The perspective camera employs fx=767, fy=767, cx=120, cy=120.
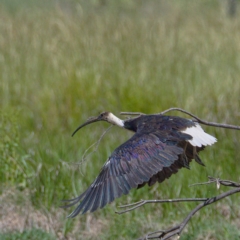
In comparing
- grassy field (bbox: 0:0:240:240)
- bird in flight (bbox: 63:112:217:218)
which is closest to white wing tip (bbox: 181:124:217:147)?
bird in flight (bbox: 63:112:217:218)

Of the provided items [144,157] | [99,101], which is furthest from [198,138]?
[99,101]

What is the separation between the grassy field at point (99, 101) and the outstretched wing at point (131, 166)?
93 cm

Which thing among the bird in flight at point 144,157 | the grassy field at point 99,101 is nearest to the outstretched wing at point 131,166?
the bird in flight at point 144,157

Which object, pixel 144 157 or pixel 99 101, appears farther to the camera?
pixel 99 101

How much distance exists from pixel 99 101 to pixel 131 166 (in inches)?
141

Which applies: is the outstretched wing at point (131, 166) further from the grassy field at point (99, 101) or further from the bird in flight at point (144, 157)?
the grassy field at point (99, 101)

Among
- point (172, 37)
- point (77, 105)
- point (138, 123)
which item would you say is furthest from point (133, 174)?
point (172, 37)

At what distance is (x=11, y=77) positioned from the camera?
815cm

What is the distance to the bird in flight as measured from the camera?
3691 mm

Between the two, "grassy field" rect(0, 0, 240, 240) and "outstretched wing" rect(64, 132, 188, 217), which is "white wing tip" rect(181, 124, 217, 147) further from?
"grassy field" rect(0, 0, 240, 240)

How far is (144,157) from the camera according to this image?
3.86m

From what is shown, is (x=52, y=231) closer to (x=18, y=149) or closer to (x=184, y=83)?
(x=18, y=149)

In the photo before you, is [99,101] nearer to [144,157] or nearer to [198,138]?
[198,138]

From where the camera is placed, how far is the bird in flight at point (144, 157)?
3691 millimetres
